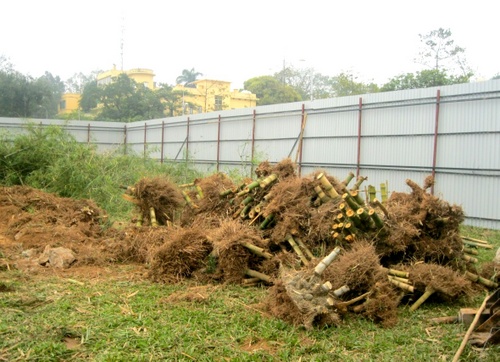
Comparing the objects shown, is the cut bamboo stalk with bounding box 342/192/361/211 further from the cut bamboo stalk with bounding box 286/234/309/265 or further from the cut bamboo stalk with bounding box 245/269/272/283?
the cut bamboo stalk with bounding box 245/269/272/283

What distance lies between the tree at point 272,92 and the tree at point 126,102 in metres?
9.00

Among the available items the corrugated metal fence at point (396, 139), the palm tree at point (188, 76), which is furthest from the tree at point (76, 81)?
the corrugated metal fence at point (396, 139)

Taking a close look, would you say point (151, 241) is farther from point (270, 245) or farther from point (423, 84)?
point (423, 84)

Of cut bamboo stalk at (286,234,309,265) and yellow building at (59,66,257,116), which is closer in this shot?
cut bamboo stalk at (286,234,309,265)

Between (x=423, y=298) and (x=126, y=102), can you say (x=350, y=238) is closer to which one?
(x=423, y=298)

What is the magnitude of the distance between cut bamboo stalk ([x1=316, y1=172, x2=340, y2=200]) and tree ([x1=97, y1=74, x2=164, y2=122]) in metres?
32.4

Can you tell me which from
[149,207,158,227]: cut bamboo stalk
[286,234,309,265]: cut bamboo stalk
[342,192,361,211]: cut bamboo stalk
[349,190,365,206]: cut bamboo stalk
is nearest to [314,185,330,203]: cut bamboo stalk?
[349,190,365,206]: cut bamboo stalk

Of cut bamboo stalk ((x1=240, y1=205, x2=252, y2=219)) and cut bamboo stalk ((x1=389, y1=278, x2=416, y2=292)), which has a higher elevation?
cut bamboo stalk ((x1=240, y1=205, x2=252, y2=219))

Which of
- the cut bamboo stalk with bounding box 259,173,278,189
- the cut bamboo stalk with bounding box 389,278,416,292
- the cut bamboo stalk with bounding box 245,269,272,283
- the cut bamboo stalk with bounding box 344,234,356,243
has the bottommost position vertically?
the cut bamboo stalk with bounding box 245,269,272,283

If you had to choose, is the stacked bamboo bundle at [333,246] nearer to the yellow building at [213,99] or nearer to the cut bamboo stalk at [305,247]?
the cut bamboo stalk at [305,247]

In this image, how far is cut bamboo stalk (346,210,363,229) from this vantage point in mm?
5891

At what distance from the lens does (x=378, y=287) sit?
5102mm

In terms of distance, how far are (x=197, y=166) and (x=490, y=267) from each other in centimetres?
1769

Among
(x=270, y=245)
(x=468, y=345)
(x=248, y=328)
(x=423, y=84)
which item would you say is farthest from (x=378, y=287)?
(x=423, y=84)
